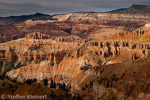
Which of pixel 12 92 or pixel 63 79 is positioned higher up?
pixel 12 92

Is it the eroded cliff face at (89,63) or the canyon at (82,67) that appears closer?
the canyon at (82,67)

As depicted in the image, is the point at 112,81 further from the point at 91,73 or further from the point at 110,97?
the point at 91,73

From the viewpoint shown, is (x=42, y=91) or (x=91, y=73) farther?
(x=91, y=73)

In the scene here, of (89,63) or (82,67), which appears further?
(89,63)

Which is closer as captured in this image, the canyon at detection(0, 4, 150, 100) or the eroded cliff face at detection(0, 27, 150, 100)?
the canyon at detection(0, 4, 150, 100)

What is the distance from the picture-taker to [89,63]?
76375 millimetres

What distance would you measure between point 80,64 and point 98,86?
122 ft

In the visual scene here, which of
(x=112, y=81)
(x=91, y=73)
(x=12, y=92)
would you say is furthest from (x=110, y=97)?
(x=91, y=73)

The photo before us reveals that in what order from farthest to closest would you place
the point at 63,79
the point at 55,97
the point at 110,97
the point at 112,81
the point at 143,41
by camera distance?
the point at 143,41 < the point at 63,79 < the point at 112,81 < the point at 110,97 < the point at 55,97

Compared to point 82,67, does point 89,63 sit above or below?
above

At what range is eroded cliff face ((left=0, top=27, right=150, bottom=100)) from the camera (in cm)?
3869

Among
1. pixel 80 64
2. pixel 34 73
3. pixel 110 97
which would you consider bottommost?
pixel 34 73

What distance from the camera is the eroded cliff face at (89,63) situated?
38688 mm

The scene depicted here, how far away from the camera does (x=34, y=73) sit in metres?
88.1
